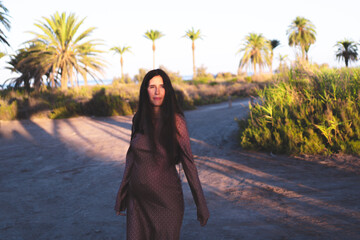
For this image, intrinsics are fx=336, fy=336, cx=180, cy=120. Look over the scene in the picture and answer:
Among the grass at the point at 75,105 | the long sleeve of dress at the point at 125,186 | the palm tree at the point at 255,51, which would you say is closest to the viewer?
the long sleeve of dress at the point at 125,186

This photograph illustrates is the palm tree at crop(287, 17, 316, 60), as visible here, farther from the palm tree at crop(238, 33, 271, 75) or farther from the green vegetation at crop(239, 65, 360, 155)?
the green vegetation at crop(239, 65, 360, 155)

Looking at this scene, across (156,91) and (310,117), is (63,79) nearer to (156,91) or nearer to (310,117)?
(310,117)

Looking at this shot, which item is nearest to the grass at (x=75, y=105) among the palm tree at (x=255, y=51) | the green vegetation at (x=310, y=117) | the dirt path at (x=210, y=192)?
the dirt path at (x=210, y=192)

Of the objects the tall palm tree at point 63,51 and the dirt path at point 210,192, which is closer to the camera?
the dirt path at point 210,192

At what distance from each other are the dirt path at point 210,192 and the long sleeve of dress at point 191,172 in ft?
5.85

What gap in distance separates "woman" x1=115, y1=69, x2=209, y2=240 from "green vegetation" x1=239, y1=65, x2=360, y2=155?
5836 mm

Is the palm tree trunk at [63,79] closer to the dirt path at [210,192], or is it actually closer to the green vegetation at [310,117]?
the dirt path at [210,192]

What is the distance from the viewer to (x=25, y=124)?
1458 cm

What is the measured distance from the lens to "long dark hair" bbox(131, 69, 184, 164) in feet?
7.46

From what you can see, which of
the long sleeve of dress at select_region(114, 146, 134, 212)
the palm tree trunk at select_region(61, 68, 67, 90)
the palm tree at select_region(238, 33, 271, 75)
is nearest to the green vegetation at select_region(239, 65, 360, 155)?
the long sleeve of dress at select_region(114, 146, 134, 212)

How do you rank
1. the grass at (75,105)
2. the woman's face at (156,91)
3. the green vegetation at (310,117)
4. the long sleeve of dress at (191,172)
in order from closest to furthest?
1. the long sleeve of dress at (191,172)
2. the woman's face at (156,91)
3. the green vegetation at (310,117)
4. the grass at (75,105)

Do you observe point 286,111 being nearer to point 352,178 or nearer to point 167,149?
point 352,178

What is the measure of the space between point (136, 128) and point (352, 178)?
484cm

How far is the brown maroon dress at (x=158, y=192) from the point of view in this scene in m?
2.27
